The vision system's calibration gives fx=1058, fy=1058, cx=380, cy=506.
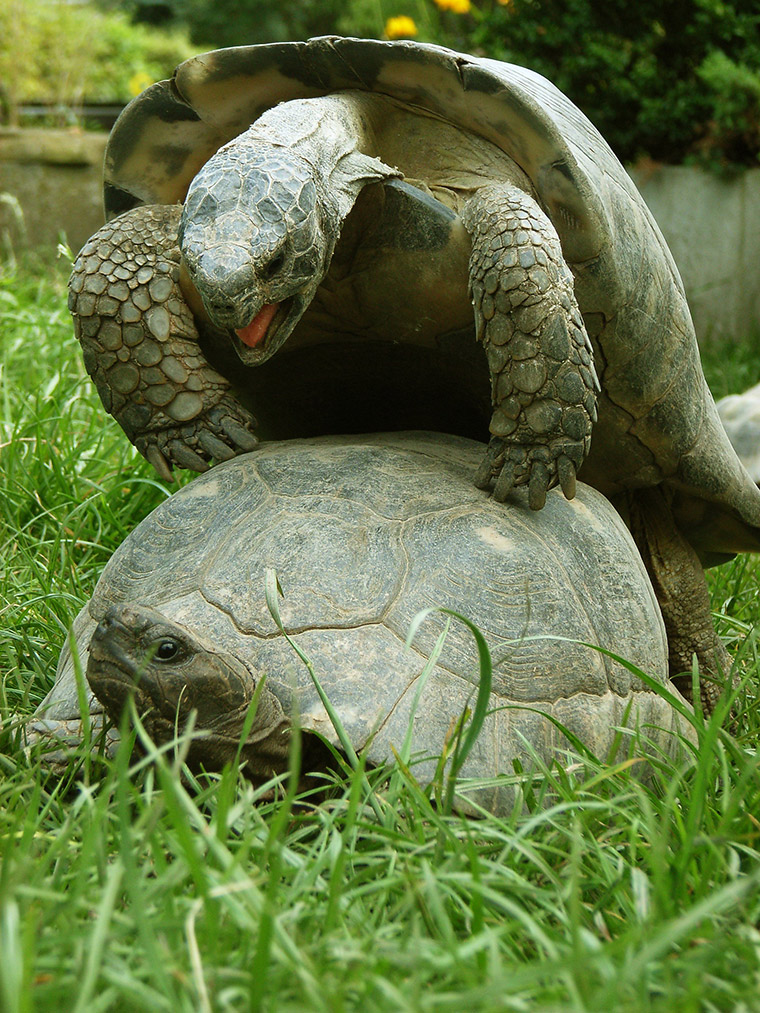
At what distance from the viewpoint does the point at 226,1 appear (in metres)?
11.6

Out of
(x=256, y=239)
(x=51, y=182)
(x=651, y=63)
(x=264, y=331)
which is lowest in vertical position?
(x=51, y=182)

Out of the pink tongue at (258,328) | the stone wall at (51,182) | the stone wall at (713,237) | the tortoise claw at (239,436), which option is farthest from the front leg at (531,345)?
the stone wall at (51,182)

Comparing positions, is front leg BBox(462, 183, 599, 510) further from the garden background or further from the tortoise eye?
the tortoise eye

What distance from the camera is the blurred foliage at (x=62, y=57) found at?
28.0 feet

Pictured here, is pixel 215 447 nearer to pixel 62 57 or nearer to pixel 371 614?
pixel 371 614

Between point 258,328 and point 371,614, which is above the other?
point 258,328

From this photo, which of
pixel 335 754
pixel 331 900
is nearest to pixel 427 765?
pixel 335 754

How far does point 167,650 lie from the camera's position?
159cm

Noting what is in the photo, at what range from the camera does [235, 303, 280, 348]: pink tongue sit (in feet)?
6.14

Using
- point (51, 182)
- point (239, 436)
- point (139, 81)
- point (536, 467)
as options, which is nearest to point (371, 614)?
point (536, 467)

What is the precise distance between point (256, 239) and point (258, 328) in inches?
6.8

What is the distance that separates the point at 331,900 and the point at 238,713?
0.51m

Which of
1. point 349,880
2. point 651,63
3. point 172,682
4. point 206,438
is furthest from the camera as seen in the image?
point 651,63

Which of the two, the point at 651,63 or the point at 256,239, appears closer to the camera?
the point at 256,239
